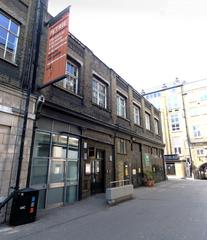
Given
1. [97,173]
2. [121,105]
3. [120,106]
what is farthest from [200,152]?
[97,173]

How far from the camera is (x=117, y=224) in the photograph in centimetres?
575

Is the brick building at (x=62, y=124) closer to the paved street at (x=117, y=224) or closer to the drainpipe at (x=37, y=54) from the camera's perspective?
the drainpipe at (x=37, y=54)

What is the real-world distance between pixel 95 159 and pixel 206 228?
6.81m

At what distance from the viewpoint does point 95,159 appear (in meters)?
11.1

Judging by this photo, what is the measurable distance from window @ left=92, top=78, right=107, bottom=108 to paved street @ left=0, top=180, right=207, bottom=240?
6611 mm

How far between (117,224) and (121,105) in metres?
10.8

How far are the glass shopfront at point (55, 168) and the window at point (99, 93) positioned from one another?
365 cm

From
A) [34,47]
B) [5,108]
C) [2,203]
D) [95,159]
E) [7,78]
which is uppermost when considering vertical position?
[34,47]

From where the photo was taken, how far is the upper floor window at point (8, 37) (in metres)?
7.08

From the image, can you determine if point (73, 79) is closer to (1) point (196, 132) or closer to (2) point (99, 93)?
(2) point (99, 93)

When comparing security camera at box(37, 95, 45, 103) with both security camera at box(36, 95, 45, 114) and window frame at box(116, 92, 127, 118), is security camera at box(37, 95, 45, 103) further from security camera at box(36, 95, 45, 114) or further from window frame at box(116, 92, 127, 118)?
window frame at box(116, 92, 127, 118)

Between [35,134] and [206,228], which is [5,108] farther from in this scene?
[206,228]

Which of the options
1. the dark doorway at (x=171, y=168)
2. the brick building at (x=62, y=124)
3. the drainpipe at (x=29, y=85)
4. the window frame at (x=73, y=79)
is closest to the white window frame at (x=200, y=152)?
the dark doorway at (x=171, y=168)

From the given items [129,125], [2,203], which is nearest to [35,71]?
[2,203]
